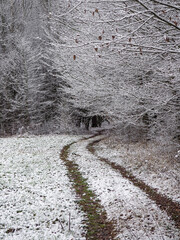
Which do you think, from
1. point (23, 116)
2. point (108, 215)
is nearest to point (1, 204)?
point (108, 215)

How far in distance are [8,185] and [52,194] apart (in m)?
1.59

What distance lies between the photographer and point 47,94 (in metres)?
27.0

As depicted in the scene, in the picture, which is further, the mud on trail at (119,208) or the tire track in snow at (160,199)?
the tire track in snow at (160,199)

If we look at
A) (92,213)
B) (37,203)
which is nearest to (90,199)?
(92,213)

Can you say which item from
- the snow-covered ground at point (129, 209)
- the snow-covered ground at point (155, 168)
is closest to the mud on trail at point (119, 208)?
the snow-covered ground at point (129, 209)

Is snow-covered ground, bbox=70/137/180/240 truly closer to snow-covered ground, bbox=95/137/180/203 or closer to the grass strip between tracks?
the grass strip between tracks

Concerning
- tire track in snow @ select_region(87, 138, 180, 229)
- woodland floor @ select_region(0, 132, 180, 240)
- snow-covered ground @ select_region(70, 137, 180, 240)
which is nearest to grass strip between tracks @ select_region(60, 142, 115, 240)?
woodland floor @ select_region(0, 132, 180, 240)

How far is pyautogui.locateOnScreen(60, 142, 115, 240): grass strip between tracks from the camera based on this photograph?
4629 mm

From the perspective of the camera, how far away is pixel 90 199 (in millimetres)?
6391

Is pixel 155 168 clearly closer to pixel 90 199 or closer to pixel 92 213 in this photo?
pixel 90 199

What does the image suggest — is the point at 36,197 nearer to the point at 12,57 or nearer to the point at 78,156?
the point at 78,156

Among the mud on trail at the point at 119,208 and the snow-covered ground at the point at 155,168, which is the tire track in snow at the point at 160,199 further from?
the snow-covered ground at the point at 155,168

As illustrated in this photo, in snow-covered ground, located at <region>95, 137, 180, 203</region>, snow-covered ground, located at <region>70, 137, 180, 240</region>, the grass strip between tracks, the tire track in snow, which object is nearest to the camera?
snow-covered ground, located at <region>70, 137, 180, 240</region>

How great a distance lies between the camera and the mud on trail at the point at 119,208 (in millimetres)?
4562
